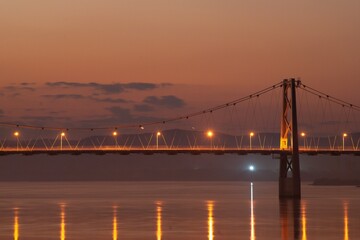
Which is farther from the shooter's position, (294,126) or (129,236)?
(294,126)

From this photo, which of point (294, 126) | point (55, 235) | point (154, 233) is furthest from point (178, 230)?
point (294, 126)

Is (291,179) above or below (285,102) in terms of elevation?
below

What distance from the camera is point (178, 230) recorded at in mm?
74562

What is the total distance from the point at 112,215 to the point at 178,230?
25746mm

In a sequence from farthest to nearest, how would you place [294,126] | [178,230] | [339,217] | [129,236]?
[294,126] < [339,217] < [178,230] < [129,236]

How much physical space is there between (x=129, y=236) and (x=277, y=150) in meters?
72.4

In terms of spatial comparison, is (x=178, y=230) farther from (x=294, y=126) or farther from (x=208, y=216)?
(x=294, y=126)

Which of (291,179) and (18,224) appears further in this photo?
(291,179)

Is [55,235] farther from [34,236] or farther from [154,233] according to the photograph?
[154,233]

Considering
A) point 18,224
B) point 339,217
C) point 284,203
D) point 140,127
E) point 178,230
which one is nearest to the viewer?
point 178,230

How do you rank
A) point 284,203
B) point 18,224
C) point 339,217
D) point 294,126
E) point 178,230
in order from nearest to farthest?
point 178,230
point 18,224
point 339,217
point 284,203
point 294,126

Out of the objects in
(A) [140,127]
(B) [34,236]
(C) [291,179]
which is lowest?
(B) [34,236]

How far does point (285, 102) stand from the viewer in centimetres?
13938

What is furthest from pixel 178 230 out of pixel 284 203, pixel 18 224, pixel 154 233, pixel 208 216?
pixel 284 203
